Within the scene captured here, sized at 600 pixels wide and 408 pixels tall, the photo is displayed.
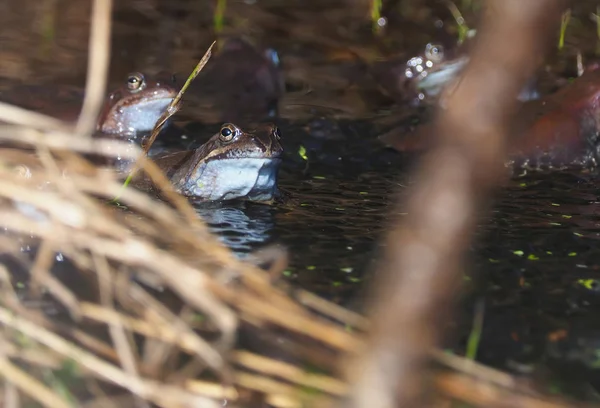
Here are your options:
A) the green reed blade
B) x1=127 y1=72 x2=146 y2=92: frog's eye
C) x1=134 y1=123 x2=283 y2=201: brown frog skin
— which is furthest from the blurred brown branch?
x1=127 y1=72 x2=146 y2=92: frog's eye

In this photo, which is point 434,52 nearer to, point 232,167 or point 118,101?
point 118,101

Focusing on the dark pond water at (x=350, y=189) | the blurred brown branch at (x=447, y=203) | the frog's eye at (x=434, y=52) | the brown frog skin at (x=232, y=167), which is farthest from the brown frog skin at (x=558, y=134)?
the blurred brown branch at (x=447, y=203)

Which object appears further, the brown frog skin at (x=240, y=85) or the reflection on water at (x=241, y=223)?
the brown frog skin at (x=240, y=85)

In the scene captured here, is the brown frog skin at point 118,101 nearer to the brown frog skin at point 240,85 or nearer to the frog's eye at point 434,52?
the brown frog skin at point 240,85

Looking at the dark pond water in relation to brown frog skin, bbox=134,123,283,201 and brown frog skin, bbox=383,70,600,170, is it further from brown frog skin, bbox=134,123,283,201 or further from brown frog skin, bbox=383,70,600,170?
brown frog skin, bbox=383,70,600,170

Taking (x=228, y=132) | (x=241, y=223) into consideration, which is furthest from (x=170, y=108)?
(x=228, y=132)
